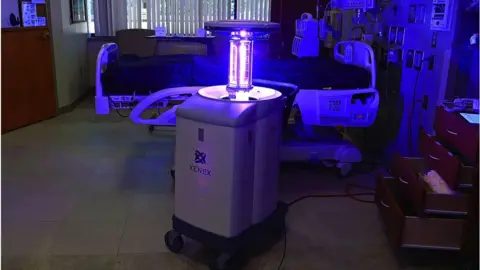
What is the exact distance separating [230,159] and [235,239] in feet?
1.21

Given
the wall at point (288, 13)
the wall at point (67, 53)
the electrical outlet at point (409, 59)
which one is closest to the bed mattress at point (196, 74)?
the electrical outlet at point (409, 59)

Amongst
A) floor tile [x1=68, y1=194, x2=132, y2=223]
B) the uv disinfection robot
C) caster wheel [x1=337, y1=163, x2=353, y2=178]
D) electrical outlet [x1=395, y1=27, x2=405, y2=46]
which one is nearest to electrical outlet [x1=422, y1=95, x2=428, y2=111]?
electrical outlet [x1=395, y1=27, x2=405, y2=46]

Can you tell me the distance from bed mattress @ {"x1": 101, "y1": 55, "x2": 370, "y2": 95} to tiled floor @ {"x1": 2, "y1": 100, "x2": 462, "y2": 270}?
660 millimetres

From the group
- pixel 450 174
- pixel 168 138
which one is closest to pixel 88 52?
pixel 168 138

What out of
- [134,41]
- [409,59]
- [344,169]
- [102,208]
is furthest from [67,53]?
[409,59]

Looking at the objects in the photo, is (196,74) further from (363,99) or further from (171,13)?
(171,13)

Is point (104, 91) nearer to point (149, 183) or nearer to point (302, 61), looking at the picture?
point (149, 183)

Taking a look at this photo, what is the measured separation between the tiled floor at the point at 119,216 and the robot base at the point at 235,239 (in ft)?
0.19

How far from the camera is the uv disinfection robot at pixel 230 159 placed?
1893 millimetres

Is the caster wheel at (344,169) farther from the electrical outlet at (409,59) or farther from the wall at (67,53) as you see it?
the wall at (67,53)

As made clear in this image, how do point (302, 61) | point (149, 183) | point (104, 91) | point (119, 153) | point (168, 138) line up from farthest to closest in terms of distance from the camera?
point (168, 138) → point (119, 153) → point (302, 61) → point (149, 183) → point (104, 91)

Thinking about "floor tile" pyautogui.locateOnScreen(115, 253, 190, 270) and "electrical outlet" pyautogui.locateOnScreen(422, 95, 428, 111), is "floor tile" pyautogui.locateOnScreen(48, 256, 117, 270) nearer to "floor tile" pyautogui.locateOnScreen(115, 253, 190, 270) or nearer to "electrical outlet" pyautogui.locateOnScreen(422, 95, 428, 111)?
"floor tile" pyautogui.locateOnScreen(115, 253, 190, 270)

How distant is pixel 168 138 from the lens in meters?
4.01

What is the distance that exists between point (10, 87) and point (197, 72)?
226 centimetres
